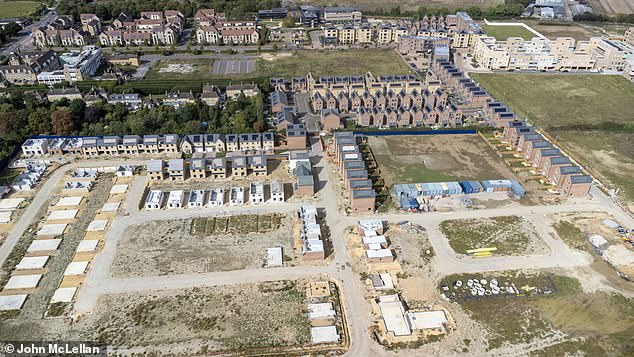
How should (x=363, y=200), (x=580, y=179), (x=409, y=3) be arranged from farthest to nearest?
(x=409, y=3)
(x=580, y=179)
(x=363, y=200)

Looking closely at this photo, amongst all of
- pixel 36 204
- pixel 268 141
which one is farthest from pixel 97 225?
pixel 268 141

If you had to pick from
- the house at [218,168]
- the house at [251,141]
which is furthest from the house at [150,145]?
the house at [251,141]

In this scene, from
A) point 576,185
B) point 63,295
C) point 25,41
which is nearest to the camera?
point 63,295

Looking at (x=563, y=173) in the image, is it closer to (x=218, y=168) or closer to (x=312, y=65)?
(x=218, y=168)

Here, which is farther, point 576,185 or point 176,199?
point 576,185

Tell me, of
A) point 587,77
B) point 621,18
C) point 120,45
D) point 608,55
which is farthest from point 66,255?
point 621,18

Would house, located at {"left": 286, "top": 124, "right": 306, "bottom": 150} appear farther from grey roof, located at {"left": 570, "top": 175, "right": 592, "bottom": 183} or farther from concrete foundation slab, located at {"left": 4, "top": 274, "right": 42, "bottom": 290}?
→ grey roof, located at {"left": 570, "top": 175, "right": 592, "bottom": 183}

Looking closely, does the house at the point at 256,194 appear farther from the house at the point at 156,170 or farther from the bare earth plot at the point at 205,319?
the bare earth plot at the point at 205,319
